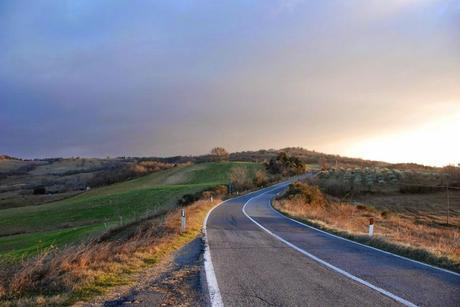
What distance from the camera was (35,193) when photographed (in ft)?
301

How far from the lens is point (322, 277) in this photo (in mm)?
9062

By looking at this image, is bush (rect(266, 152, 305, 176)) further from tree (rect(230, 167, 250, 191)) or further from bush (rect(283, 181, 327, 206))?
bush (rect(283, 181, 327, 206))

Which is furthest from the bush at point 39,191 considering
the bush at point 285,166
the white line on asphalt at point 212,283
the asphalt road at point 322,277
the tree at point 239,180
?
the white line on asphalt at point 212,283

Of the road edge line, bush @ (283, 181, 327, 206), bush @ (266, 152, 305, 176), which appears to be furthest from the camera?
bush @ (266, 152, 305, 176)

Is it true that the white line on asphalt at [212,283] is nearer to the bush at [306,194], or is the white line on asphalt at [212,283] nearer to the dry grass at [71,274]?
the dry grass at [71,274]

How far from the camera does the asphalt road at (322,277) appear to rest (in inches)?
281

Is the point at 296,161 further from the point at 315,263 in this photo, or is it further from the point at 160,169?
the point at 315,263

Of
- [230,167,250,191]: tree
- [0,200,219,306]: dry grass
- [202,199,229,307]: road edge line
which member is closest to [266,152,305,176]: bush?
[230,167,250,191]: tree

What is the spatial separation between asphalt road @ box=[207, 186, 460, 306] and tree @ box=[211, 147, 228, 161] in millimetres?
109349

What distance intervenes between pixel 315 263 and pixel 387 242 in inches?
194


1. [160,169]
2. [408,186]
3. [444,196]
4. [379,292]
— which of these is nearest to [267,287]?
[379,292]

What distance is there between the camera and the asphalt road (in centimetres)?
714

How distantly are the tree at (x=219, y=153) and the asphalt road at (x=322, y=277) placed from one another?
109349 millimetres

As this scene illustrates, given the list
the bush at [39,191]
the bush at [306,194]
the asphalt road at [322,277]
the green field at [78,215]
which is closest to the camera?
the asphalt road at [322,277]
